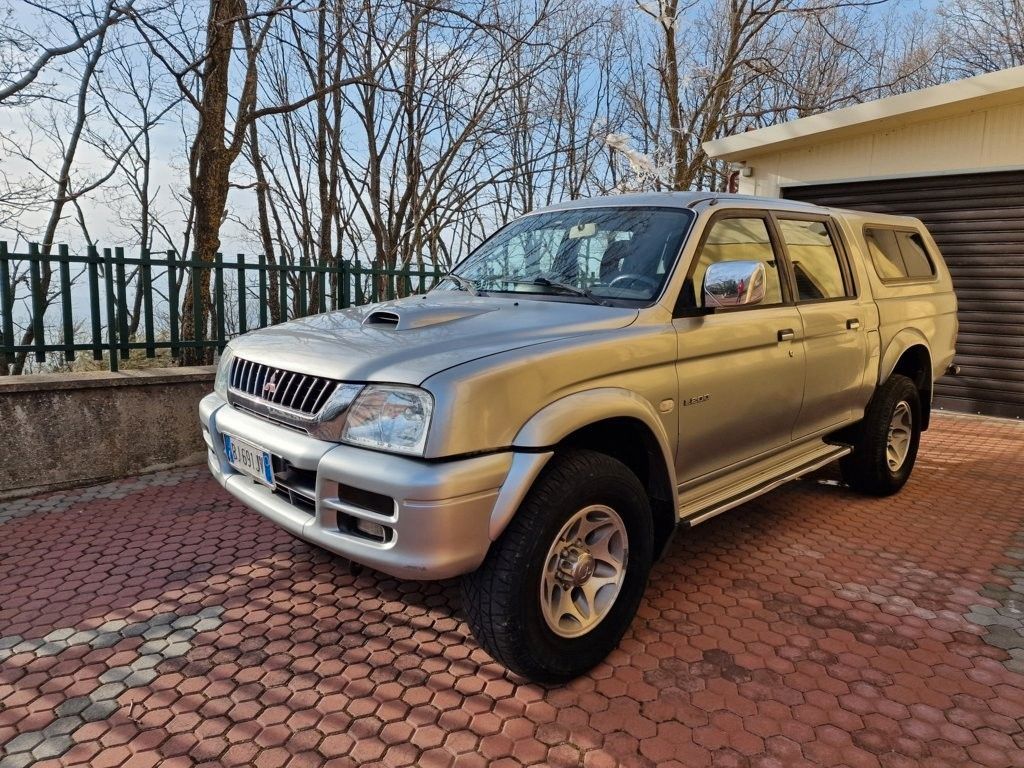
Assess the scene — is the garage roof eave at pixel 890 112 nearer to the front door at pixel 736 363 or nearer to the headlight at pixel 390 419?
the front door at pixel 736 363

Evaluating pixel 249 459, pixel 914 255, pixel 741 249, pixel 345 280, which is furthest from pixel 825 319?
pixel 345 280

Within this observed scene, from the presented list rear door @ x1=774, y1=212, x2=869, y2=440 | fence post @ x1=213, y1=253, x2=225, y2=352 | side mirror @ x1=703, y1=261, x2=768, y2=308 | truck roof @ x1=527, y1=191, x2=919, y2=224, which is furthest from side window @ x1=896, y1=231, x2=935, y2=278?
fence post @ x1=213, y1=253, x2=225, y2=352

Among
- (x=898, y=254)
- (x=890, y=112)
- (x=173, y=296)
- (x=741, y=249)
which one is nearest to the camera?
A: (x=741, y=249)

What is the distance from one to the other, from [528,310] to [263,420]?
47.4 inches

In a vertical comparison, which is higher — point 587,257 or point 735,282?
point 587,257

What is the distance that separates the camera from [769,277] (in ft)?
11.9

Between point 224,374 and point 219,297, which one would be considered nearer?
point 224,374

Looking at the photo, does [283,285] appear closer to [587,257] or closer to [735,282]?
[587,257]

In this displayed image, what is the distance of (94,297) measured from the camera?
5.08 meters

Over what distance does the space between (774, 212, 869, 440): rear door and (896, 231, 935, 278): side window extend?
103 centimetres

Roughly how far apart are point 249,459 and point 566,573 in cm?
136

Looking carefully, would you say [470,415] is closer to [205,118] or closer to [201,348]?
[201,348]

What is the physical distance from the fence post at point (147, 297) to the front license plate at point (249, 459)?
9.78 feet

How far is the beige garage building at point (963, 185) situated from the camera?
277 inches
